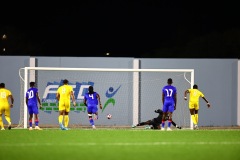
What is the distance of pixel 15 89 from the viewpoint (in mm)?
30234

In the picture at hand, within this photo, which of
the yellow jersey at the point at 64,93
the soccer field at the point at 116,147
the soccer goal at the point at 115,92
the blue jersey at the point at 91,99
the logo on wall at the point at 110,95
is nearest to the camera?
the soccer field at the point at 116,147

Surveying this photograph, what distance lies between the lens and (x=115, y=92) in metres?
30.3

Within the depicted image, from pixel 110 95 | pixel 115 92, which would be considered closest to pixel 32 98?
pixel 110 95

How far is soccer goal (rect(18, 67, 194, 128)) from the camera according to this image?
1168 inches

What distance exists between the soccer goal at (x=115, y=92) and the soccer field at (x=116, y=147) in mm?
9390

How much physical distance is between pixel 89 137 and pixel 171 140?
2.58 meters

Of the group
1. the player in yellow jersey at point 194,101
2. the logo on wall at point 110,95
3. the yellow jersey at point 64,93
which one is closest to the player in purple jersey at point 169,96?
the player in yellow jersey at point 194,101

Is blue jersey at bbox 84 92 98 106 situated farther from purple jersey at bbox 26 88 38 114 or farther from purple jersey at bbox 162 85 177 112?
purple jersey at bbox 162 85 177 112

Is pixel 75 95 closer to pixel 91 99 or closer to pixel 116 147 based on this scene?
pixel 91 99

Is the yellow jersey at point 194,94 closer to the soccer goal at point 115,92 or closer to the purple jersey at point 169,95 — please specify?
the purple jersey at point 169,95

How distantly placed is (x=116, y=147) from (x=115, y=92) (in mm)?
14627

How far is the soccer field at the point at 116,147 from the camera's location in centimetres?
1365

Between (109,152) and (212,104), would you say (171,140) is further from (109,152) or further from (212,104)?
(212,104)
